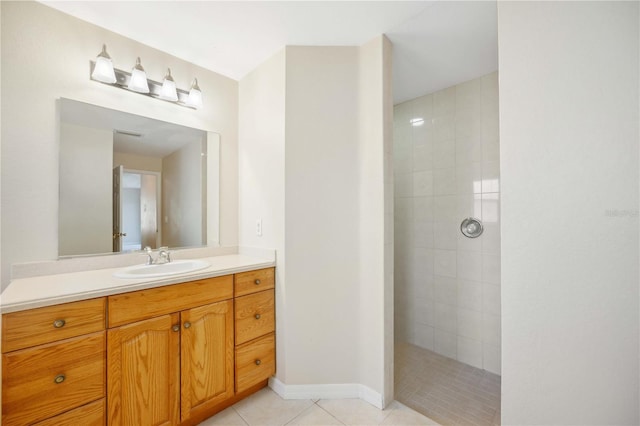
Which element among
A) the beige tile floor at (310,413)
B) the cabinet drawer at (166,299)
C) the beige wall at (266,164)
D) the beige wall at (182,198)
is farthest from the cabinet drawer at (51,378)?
the beige wall at (266,164)

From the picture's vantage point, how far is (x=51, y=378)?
1070mm

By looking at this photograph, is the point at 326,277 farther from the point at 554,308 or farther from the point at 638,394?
the point at 638,394

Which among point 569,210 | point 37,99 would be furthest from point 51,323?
point 569,210

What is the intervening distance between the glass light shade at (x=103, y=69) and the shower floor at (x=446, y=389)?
2.73 meters

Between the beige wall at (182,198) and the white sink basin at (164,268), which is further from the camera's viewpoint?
the beige wall at (182,198)

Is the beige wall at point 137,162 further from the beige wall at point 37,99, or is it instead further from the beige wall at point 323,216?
the beige wall at point 323,216

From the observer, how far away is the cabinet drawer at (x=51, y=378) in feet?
3.25

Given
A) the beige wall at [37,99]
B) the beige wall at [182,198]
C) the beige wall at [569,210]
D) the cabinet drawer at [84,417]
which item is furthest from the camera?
the beige wall at [182,198]

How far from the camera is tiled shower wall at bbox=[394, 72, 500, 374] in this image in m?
2.12

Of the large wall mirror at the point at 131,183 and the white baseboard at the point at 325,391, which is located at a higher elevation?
the large wall mirror at the point at 131,183

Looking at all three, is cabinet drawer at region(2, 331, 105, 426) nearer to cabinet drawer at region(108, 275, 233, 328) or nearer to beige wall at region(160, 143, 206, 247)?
cabinet drawer at region(108, 275, 233, 328)

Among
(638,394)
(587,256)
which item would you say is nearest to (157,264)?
(587,256)

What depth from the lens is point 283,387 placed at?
1.78 metres

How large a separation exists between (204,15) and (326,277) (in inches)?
69.5
